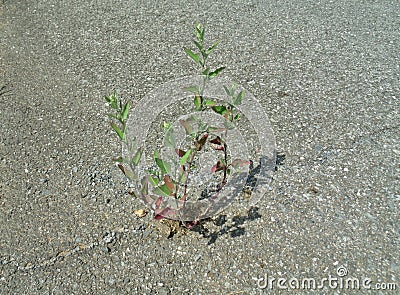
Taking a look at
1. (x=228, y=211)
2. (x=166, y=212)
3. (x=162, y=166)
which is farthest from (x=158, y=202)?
(x=228, y=211)

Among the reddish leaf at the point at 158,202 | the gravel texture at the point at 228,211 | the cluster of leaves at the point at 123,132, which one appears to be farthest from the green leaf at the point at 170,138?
the gravel texture at the point at 228,211

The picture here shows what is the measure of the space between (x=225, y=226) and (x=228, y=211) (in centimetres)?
8

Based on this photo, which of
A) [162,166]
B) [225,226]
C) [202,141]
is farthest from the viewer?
[225,226]

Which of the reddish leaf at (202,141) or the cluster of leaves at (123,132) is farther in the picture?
the reddish leaf at (202,141)

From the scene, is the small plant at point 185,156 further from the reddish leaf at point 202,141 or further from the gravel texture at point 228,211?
the gravel texture at point 228,211

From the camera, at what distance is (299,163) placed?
2260mm

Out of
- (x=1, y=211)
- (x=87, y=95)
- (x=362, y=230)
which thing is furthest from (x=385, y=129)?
(x=1, y=211)

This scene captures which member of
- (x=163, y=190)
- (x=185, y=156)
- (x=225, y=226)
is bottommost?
(x=225, y=226)

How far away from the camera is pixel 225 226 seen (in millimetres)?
1980

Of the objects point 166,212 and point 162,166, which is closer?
point 162,166

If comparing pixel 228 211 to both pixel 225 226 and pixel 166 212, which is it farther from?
pixel 166 212

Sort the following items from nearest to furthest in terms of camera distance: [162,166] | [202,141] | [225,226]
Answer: [162,166] → [202,141] → [225,226]

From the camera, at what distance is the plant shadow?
6.39 ft

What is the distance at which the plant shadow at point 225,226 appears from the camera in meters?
1.95
